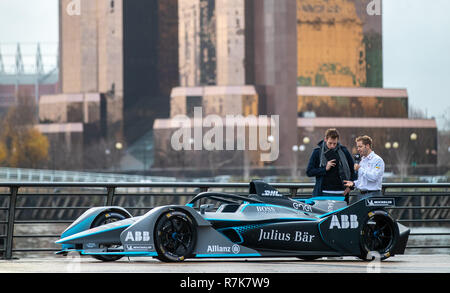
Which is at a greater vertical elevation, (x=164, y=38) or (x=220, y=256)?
(x=164, y=38)

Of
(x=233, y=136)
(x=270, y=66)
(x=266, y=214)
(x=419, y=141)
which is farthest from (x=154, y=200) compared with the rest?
(x=266, y=214)

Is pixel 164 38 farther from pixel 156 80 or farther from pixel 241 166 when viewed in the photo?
pixel 241 166

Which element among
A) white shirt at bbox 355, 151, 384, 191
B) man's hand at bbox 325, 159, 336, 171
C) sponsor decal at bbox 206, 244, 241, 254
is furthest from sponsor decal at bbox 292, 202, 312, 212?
sponsor decal at bbox 206, 244, 241, 254

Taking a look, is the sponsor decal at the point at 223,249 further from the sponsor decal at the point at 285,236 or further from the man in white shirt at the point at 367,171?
the man in white shirt at the point at 367,171

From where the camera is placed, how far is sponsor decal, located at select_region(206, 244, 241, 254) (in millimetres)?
11133

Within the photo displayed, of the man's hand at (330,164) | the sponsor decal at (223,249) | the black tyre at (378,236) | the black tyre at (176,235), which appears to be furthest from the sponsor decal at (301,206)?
the black tyre at (176,235)

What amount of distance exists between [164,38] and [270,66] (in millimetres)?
18609

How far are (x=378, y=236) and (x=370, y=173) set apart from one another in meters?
0.87

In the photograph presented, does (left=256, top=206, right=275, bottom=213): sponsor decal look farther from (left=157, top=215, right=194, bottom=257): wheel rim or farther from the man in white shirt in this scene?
the man in white shirt

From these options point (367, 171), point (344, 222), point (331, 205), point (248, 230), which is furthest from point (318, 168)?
point (248, 230)

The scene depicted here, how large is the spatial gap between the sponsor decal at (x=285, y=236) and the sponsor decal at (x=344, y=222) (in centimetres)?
34

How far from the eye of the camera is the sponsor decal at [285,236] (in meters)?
11.4

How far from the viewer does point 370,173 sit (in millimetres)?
12312

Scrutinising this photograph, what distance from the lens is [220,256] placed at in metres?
11.2
